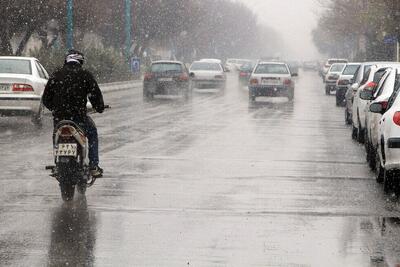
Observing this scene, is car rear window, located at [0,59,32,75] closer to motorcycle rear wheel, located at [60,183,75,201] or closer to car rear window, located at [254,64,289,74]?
motorcycle rear wheel, located at [60,183,75,201]

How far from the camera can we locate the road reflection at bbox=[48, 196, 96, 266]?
26.0ft

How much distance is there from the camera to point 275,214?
1048cm

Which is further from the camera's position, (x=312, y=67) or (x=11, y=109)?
(x=312, y=67)

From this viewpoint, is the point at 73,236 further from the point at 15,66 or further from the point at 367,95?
the point at 15,66

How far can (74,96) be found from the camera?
38.3 ft

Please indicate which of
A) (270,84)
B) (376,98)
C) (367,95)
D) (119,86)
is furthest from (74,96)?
(119,86)

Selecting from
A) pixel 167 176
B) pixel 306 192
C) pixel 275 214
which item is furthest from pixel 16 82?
pixel 275 214

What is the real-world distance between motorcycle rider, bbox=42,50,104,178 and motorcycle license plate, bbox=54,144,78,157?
0.47 metres

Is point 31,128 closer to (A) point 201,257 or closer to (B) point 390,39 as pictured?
(A) point 201,257

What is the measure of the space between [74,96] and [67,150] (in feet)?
2.43

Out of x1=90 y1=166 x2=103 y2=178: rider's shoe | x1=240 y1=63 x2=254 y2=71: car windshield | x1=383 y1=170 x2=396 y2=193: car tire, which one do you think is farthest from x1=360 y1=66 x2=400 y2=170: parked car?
x1=240 y1=63 x2=254 y2=71: car windshield

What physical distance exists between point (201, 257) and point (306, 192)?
436 cm

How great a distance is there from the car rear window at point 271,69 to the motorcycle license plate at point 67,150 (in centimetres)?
2729

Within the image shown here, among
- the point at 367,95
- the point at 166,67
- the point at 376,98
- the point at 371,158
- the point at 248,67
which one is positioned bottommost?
the point at 248,67
